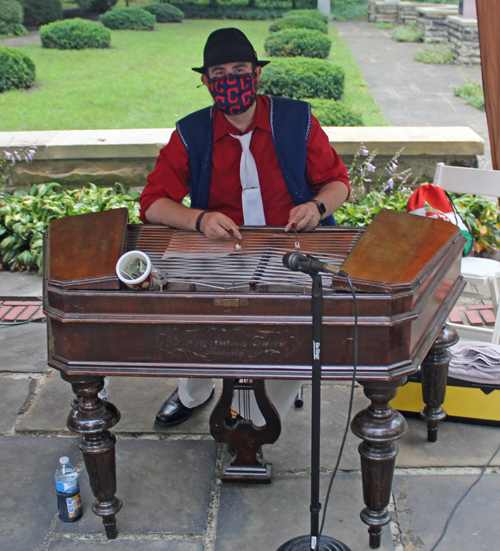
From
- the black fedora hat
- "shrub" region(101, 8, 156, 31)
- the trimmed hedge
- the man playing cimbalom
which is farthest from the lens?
the trimmed hedge

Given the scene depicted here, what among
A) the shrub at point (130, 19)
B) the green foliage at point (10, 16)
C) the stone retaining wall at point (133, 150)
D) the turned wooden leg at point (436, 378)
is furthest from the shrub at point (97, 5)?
the turned wooden leg at point (436, 378)

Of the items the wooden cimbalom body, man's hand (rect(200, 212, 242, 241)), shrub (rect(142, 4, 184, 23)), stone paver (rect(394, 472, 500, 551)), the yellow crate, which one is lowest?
stone paver (rect(394, 472, 500, 551))

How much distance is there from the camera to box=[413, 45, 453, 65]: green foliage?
45.2 ft

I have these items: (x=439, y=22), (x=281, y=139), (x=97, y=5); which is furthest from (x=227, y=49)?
A: (x=97, y=5)

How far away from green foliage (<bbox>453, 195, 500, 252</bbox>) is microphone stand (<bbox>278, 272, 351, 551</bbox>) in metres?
3.30

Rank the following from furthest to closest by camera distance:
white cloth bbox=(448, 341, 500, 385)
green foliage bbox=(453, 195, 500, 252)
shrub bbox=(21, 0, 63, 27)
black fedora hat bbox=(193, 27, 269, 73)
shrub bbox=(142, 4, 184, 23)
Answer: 1. shrub bbox=(142, 4, 184, 23)
2. shrub bbox=(21, 0, 63, 27)
3. green foliage bbox=(453, 195, 500, 252)
4. white cloth bbox=(448, 341, 500, 385)
5. black fedora hat bbox=(193, 27, 269, 73)

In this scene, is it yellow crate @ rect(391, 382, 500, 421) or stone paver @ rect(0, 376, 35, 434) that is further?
stone paver @ rect(0, 376, 35, 434)

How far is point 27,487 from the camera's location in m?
2.60

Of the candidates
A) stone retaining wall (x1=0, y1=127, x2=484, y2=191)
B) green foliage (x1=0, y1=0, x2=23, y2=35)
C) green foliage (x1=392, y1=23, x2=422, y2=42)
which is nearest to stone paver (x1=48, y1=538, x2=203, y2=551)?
stone retaining wall (x1=0, y1=127, x2=484, y2=191)

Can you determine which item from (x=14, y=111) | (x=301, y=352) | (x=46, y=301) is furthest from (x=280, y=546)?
(x=14, y=111)

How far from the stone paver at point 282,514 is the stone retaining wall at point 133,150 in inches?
126

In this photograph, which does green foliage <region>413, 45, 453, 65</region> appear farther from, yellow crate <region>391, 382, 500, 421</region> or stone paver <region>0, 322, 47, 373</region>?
yellow crate <region>391, 382, 500, 421</region>

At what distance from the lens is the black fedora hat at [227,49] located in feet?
8.12

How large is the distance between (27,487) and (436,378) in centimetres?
191
